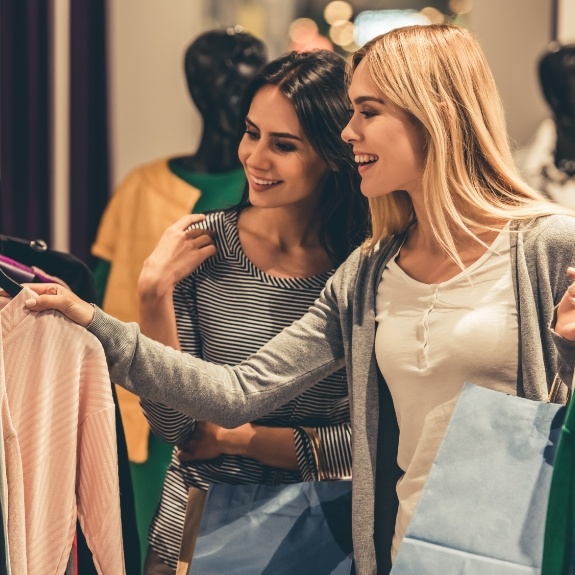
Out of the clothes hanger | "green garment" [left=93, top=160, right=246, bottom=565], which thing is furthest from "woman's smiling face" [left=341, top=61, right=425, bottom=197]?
"green garment" [left=93, top=160, right=246, bottom=565]

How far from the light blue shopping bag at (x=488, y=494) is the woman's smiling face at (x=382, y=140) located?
15.1 inches

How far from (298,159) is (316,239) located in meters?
0.17

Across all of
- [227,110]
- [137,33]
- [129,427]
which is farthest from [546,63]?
[129,427]

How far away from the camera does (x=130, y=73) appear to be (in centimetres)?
382

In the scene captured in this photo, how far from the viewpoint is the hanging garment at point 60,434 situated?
56.6 inches

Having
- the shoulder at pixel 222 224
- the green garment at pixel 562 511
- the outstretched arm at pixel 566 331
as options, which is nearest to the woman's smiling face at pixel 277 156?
the shoulder at pixel 222 224

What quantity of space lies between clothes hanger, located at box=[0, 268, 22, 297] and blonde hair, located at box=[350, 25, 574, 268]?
0.58m

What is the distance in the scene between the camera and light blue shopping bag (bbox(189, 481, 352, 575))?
1.58 metres

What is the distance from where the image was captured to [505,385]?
56.8 inches

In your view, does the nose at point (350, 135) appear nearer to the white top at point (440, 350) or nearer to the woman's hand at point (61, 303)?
the white top at point (440, 350)

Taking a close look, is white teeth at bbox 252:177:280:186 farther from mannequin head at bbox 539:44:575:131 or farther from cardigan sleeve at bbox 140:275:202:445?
mannequin head at bbox 539:44:575:131

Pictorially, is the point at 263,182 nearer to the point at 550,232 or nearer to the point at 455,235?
the point at 455,235

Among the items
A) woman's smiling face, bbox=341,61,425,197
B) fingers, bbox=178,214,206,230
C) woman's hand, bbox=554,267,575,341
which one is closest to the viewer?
woman's hand, bbox=554,267,575,341

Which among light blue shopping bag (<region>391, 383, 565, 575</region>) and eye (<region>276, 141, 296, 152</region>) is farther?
eye (<region>276, 141, 296, 152</region>)
